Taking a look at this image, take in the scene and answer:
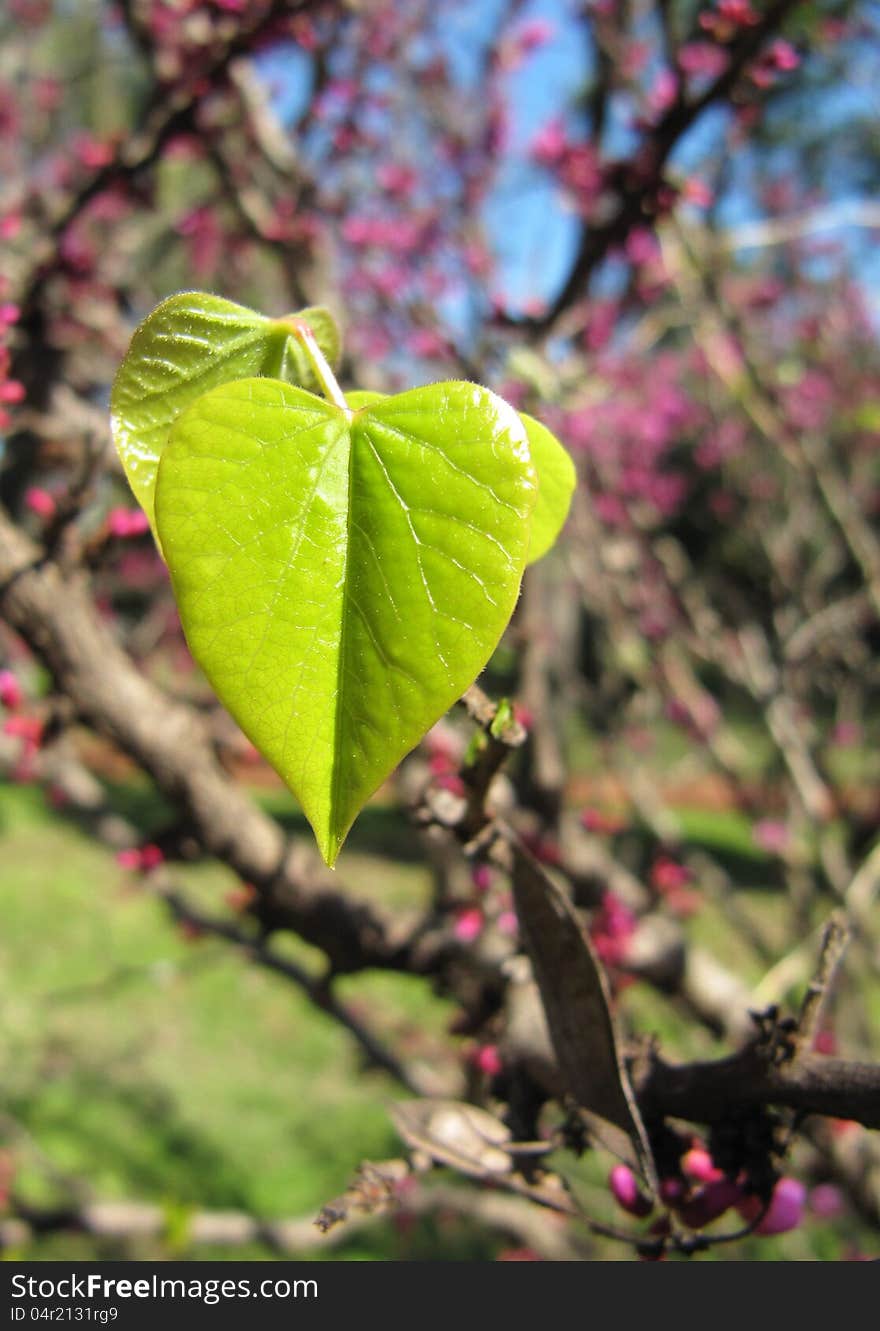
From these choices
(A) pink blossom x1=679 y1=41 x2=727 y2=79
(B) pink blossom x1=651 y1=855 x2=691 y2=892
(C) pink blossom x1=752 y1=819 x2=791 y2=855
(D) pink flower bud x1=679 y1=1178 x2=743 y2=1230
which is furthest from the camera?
(C) pink blossom x1=752 y1=819 x2=791 y2=855

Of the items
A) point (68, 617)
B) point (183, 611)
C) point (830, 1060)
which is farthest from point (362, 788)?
point (68, 617)

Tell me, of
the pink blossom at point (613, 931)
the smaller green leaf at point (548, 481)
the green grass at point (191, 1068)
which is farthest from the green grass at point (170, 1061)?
the smaller green leaf at point (548, 481)

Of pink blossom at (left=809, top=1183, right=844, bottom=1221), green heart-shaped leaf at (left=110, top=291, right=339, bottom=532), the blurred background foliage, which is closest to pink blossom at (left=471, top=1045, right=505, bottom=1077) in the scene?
the blurred background foliage

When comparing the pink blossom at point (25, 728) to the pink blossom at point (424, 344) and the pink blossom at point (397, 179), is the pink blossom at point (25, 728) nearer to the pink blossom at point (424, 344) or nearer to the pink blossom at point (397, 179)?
the pink blossom at point (424, 344)

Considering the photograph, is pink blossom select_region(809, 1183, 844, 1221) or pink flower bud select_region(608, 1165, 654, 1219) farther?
pink blossom select_region(809, 1183, 844, 1221)

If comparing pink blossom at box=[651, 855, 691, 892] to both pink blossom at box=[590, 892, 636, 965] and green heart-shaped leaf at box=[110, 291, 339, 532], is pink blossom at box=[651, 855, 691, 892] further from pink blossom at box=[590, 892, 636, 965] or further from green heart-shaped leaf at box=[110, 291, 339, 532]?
green heart-shaped leaf at box=[110, 291, 339, 532]

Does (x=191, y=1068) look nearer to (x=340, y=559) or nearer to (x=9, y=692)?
(x=9, y=692)

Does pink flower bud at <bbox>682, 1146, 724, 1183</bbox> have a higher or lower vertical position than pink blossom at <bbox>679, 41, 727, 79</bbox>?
lower
